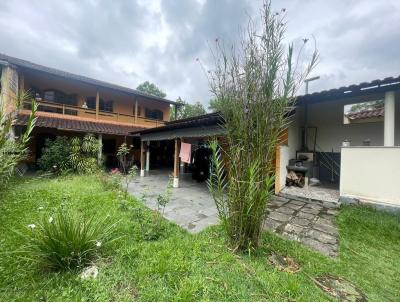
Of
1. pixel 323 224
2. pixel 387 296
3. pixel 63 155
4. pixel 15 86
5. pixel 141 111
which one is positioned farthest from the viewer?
pixel 141 111

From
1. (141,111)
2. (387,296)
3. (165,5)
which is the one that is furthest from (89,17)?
(387,296)

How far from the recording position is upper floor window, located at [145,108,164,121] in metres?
18.4

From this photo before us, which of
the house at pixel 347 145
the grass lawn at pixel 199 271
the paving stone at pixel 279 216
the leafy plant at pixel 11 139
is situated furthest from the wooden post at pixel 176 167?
the leafy plant at pixel 11 139

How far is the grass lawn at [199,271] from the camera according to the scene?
7.02 feet

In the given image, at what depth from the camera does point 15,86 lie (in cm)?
1034

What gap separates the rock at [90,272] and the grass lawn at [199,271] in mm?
68

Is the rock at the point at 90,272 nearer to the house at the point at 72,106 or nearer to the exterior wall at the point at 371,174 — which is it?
the exterior wall at the point at 371,174

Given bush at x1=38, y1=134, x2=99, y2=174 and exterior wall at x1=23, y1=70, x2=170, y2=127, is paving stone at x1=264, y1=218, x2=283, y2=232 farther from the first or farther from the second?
exterior wall at x1=23, y1=70, x2=170, y2=127

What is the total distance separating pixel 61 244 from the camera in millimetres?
2496

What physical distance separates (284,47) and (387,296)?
3.44 meters

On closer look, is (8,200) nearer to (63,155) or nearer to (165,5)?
(63,155)

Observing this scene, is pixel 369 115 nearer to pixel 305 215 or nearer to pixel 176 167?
pixel 305 215

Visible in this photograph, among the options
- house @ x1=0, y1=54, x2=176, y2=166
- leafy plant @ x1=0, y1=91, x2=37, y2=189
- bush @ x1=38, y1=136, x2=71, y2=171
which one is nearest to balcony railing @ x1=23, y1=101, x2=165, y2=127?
house @ x1=0, y1=54, x2=176, y2=166

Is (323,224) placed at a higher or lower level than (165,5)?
lower
